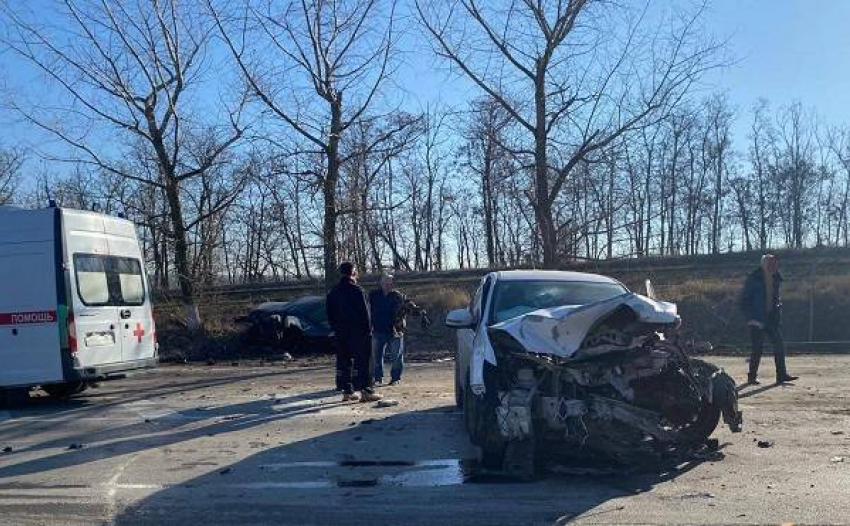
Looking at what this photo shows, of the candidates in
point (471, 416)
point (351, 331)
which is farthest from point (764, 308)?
point (471, 416)

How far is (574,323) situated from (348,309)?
4.84 metres

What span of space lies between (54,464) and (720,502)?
20.0 feet

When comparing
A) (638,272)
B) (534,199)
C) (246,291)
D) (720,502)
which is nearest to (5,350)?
(720,502)

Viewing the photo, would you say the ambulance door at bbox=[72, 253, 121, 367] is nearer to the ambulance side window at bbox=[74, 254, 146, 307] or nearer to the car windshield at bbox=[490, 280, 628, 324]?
the ambulance side window at bbox=[74, 254, 146, 307]

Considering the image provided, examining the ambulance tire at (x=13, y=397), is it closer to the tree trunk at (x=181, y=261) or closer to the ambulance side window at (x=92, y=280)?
the ambulance side window at (x=92, y=280)

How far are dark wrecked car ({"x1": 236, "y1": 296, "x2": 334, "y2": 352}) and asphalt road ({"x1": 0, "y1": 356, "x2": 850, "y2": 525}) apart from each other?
23.2 feet

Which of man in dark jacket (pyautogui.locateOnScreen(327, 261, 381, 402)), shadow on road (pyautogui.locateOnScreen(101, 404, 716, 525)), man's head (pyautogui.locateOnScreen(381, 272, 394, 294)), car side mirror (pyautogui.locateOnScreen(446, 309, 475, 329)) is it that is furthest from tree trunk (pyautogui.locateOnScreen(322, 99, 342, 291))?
shadow on road (pyautogui.locateOnScreen(101, 404, 716, 525))

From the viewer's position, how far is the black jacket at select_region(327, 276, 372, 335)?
1142 cm

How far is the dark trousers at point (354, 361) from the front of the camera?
11.5 metres

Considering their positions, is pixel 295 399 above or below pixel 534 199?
below

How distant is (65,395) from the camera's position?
13391 millimetres

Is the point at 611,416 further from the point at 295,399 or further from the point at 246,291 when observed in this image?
the point at 246,291

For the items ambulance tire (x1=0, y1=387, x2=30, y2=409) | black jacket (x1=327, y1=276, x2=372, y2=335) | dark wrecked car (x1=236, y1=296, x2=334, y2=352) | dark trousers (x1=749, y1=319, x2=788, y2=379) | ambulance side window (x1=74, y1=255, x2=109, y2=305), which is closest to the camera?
black jacket (x1=327, y1=276, x2=372, y2=335)

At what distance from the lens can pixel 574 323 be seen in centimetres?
714
